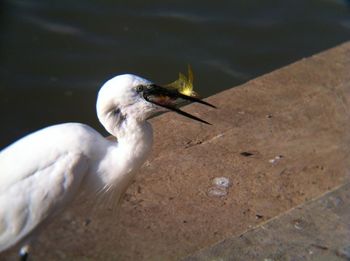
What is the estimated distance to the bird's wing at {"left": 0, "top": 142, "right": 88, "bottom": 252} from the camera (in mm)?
3668

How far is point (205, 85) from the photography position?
7.17 m

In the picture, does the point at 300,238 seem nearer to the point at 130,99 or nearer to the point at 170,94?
the point at 170,94

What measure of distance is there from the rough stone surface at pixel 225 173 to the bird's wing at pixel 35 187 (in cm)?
29

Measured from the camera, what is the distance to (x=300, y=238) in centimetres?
406

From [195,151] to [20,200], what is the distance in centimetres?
151

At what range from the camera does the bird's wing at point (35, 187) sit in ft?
12.0

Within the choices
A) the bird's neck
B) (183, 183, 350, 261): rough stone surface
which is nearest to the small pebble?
(183, 183, 350, 261): rough stone surface

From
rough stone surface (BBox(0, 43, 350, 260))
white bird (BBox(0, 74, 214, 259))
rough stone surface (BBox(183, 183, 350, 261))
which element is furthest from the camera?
rough stone surface (BBox(0, 43, 350, 260))

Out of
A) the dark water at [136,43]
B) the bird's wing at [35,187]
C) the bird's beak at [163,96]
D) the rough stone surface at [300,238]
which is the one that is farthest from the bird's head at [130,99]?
the dark water at [136,43]

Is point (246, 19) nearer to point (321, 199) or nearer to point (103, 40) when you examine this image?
point (103, 40)

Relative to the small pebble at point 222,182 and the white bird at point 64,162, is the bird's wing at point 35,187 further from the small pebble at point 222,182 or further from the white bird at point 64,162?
the small pebble at point 222,182

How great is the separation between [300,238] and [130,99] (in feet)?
4.17

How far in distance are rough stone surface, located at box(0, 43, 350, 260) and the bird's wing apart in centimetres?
29

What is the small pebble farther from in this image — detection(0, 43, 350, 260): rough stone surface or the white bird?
the white bird
